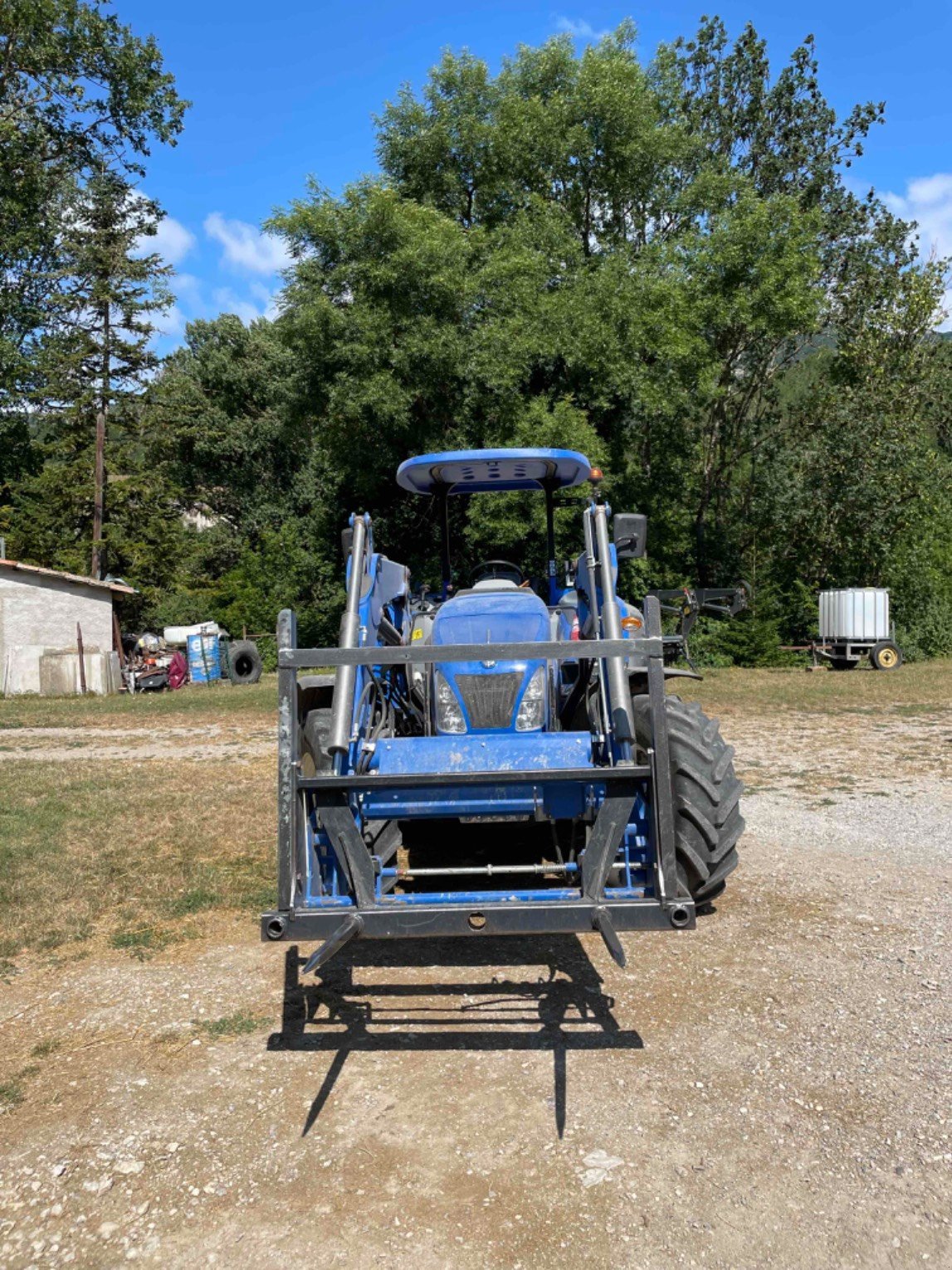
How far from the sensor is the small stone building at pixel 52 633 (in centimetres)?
2145

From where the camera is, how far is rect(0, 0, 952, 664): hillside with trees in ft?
67.0

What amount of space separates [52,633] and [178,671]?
9.52 feet

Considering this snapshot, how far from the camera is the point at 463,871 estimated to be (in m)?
4.02

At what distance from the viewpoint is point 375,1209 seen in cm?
287

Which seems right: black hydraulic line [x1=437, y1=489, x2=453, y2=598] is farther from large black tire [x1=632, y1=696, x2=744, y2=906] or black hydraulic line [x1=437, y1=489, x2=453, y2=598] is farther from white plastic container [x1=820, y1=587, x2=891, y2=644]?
white plastic container [x1=820, y1=587, x2=891, y2=644]

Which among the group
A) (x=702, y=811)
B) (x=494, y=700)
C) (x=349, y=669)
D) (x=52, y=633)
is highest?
(x=52, y=633)

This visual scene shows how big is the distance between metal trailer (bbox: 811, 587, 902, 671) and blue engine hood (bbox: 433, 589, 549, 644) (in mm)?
18332

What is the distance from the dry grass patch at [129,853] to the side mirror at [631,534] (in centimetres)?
285

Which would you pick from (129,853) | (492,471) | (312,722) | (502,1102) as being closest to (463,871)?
(502,1102)

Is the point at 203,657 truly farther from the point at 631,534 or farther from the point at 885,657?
the point at 631,534

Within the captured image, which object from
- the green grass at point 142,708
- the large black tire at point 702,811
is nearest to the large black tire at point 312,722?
the large black tire at point 702,811

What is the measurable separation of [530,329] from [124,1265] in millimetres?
19238

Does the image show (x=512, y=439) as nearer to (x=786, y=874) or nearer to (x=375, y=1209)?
(x=786, y=874)

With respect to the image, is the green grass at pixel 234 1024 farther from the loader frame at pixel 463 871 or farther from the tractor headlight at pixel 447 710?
the tractor headlight at pixel 447 710
